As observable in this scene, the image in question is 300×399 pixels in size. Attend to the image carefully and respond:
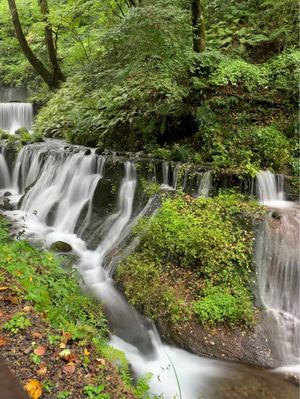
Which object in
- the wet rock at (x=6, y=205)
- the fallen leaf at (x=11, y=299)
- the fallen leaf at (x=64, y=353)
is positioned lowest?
the fallen leaf at (x=64, y=353)

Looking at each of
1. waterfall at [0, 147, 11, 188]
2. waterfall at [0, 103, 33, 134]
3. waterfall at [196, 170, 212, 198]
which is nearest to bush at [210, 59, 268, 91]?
waterfall at [196, 170, 212, 198]

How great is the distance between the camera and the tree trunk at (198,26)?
8328mm

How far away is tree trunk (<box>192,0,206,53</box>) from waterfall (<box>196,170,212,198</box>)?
334 cm

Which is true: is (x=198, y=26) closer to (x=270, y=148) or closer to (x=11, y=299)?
(x=270, y=148)

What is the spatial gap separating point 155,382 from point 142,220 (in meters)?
3.11

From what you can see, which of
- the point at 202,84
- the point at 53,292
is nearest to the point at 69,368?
the point at 53,292

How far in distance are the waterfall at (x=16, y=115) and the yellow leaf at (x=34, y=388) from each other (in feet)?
51.2

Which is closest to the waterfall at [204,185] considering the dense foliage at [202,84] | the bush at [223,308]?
the dense foliage at [202,84]

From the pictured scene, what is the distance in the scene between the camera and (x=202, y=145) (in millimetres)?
8414

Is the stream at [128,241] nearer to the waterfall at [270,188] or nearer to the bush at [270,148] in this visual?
the waterfall at [270,188]

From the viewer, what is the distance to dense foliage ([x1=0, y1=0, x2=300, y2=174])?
7.51 meters

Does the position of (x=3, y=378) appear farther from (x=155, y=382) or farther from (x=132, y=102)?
(x=132, y=102)

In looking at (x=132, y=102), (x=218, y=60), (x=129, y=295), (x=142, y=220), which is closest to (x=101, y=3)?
(x=132, y=102)

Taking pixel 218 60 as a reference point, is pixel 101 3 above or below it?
above
